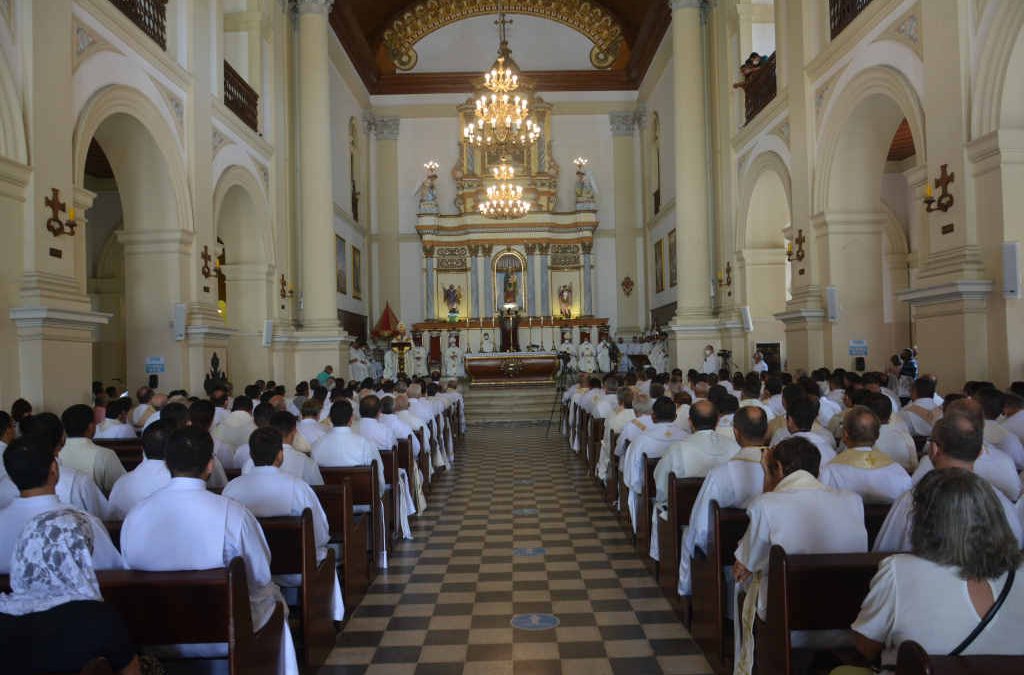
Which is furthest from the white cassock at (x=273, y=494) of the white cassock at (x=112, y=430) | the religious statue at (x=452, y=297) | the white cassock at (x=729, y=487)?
the religious statue at (x=452, y=297)

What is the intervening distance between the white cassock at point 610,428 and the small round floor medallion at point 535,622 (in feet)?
10.3

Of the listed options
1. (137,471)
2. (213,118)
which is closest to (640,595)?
(137,471)

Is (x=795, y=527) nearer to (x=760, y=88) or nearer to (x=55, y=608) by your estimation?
(x=55, y=608)

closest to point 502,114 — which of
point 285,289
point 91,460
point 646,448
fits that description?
point 285,289

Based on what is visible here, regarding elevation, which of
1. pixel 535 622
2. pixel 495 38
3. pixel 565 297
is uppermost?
pixel 495 38

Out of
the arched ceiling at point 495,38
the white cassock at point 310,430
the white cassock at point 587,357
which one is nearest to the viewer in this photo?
the white cassock at point 310,430

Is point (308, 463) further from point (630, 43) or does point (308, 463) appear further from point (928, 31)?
point (630, 43)

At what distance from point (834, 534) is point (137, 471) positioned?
3475 mm

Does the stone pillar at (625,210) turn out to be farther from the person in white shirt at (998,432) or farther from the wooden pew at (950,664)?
the wooden pew at (950,664)

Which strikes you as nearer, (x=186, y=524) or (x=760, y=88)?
(x=186, y=524)

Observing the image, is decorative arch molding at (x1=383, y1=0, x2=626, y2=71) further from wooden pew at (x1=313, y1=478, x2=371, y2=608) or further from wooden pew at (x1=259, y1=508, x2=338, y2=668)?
wooden pew at (x1=259, y1=508, x2=338, y2=668)

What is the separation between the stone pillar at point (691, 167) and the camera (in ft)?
54.0

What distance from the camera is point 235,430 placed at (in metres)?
7.37

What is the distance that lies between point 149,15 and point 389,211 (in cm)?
1466
